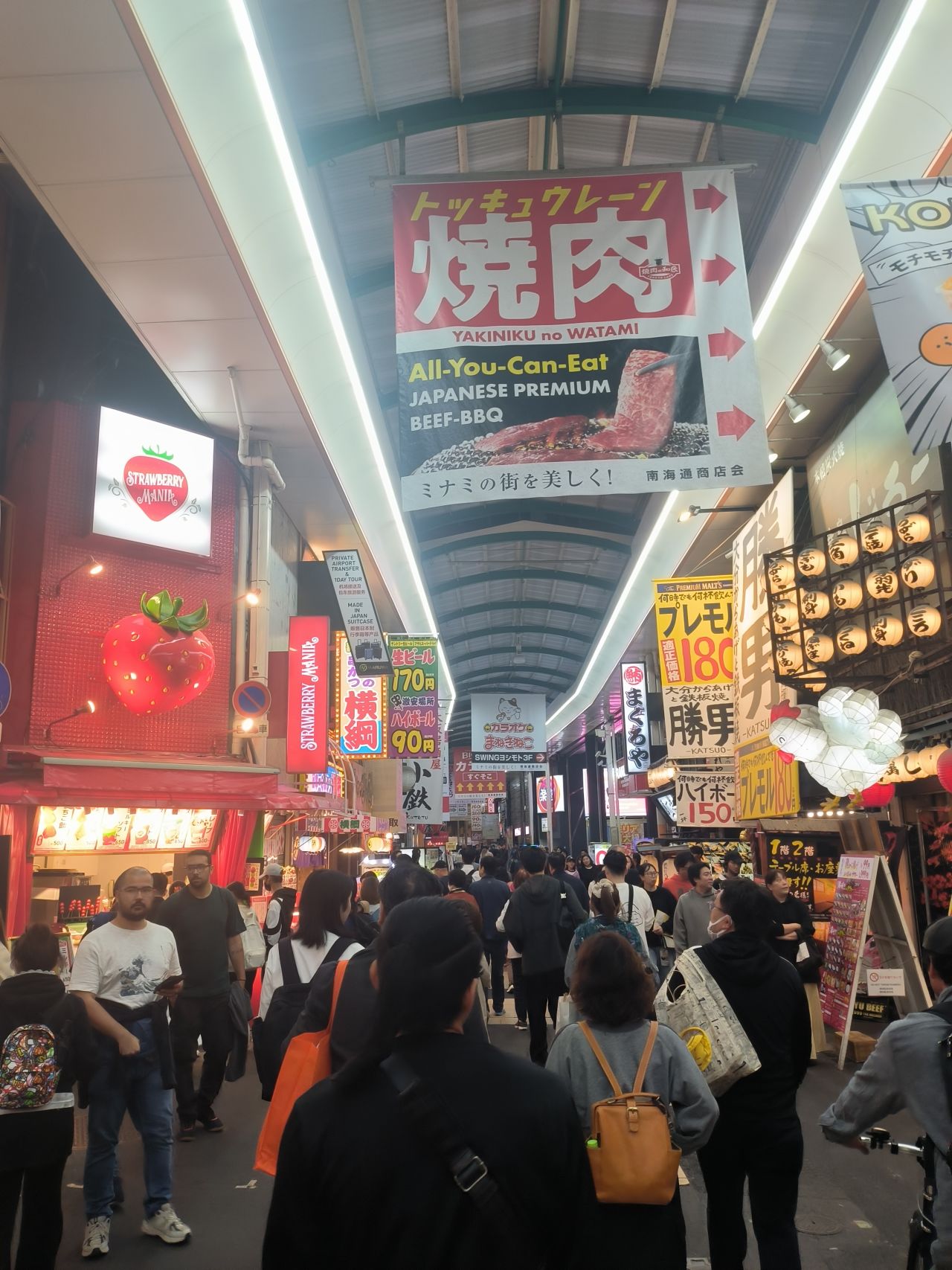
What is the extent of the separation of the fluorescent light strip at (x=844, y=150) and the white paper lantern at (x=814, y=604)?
2.85 metres

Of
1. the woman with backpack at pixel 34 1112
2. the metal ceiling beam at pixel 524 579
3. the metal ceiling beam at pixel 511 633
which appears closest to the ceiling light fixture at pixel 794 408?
the woman with backpack at pixel 34 1112

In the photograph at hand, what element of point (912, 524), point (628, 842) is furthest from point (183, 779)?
point (628, 842)

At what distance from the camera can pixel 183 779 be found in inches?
361

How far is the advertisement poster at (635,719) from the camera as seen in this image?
22500 millimetres

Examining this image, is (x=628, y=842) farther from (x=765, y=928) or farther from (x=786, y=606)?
(x=765, y=928)

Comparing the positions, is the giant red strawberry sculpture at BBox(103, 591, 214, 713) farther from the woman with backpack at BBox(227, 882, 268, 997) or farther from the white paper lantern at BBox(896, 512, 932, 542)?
the white paper lantern at BBox(896, 512, 932, 542)

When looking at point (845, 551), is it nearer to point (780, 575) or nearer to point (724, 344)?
point (780, 575)

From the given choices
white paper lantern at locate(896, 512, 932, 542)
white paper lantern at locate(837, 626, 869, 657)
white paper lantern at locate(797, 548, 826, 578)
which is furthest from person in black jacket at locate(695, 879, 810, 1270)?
white paper lantern at locate(797, 548, 826, 578)

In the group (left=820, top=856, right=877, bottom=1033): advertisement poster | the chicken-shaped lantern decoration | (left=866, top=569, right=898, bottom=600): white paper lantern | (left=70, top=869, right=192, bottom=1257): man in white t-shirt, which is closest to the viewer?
(left=70, top=869, right=192, bottom=1257): man in white t-shirt

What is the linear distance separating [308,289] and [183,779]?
190 inches

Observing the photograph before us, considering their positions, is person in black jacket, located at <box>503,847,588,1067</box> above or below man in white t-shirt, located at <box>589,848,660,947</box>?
below

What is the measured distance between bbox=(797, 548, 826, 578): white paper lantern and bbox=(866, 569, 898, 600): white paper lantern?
3.05ft

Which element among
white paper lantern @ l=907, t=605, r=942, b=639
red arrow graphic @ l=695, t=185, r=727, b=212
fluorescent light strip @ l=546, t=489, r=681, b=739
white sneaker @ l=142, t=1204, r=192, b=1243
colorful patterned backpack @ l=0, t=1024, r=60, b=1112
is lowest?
white sneaker @ l=142, t=1204, r=192, b=1243

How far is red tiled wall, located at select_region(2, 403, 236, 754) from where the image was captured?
9477 millimetres
